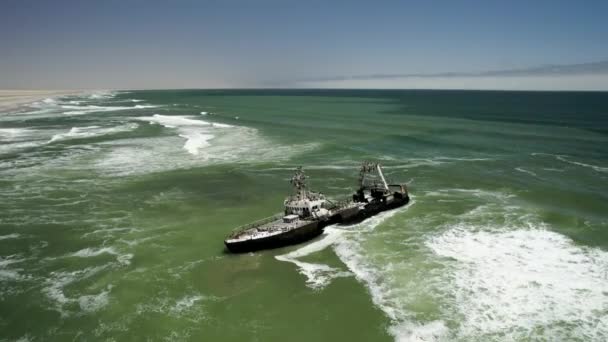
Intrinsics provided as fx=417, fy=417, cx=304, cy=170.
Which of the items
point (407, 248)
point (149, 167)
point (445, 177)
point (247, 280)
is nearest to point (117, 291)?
point (247, 280)

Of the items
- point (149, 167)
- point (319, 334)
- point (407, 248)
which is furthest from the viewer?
point (149, 167)

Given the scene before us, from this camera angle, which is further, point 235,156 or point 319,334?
point 235,156

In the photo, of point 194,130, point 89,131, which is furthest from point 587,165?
point 89,131

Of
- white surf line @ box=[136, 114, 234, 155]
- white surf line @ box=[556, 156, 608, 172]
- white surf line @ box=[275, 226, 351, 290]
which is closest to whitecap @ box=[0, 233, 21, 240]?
white surf line @ box=[275, 226, 351, 290]

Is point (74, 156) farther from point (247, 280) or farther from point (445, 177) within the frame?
point (445, 177)

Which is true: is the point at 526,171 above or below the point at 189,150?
above

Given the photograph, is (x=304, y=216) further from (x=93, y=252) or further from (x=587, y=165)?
(x=587, y=165)

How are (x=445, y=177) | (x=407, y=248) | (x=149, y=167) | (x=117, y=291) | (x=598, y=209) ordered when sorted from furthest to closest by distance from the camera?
1. (x=149, y=167)
2. (x=445, y=177)
3. (x=598, y=209)
4. (x=407, y=248)
5. (x=117, y=291)

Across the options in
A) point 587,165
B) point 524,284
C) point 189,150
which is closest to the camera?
point 524,284

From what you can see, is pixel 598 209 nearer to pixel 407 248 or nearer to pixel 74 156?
pixel 407 248
